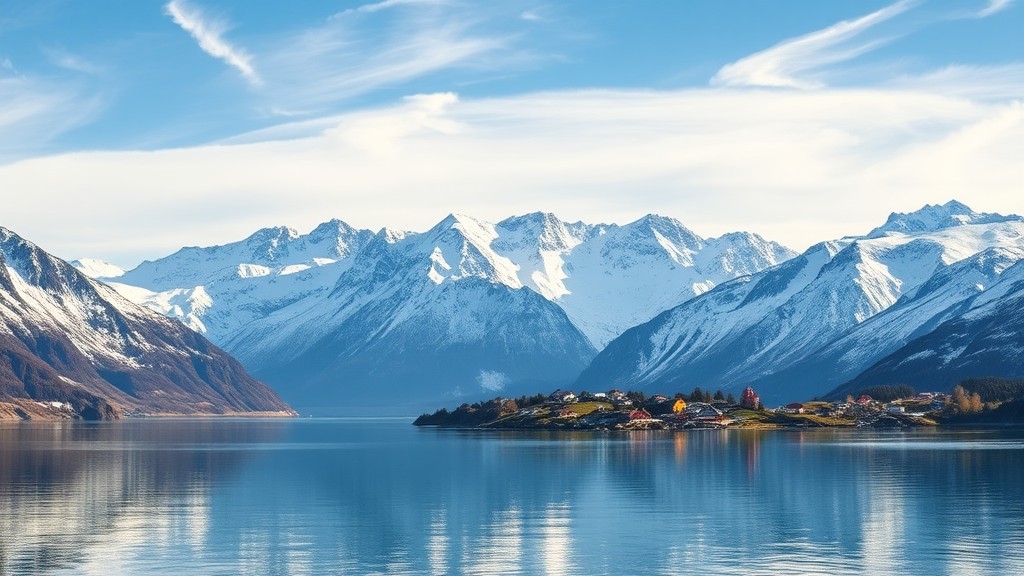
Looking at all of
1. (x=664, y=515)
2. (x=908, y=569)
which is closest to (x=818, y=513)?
(x=664, y=515)

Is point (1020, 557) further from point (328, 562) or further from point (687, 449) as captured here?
point (687, 449)

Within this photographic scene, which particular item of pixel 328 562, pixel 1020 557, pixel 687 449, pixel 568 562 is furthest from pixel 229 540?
pixel 687 449

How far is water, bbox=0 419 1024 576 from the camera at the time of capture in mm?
81913

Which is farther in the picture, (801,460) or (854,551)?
(801,460)

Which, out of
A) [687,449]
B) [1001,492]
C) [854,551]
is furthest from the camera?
[687,449]

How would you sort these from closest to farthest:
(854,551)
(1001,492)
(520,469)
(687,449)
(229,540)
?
(854,551)
(229,540)
(1001,492)
(520,469)
(687,449)

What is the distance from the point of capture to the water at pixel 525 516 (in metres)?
81.9

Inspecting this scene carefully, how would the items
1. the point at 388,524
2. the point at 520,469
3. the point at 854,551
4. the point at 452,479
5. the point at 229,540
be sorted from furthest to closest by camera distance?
1. the point at 520,469
2. the point at 452,479
3. the point at 388,524
4. the point at 229,540
5. the point at 854,551

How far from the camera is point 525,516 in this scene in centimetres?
10612

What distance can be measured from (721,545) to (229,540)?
3141 centimetres

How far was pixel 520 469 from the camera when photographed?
156m

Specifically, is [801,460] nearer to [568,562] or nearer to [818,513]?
[818,513]

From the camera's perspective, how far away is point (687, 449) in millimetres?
193125

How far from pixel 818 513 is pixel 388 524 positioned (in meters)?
31.8
